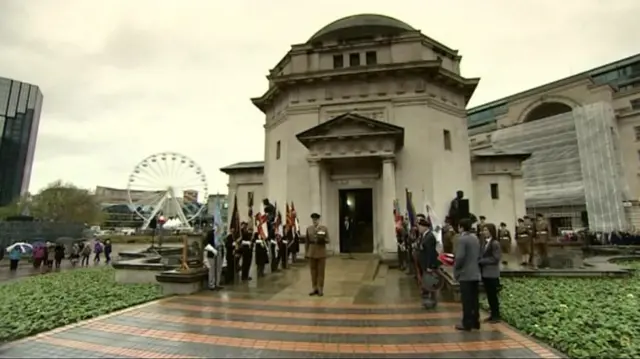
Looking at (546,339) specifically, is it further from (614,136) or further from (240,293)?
(614,136)

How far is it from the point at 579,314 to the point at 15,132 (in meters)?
96.4

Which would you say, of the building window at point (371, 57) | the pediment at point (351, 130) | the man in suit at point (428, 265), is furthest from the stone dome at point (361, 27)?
the man in suit at point (428, 265)

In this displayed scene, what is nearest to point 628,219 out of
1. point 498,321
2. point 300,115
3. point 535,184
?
point 535,184

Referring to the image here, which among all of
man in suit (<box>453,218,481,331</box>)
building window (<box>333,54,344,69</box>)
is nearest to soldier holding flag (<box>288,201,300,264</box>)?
man in suit (<box>453,218,481,331</box>)

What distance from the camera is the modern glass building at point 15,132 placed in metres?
Result: 71.8

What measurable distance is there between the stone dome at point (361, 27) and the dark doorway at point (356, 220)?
11240mm

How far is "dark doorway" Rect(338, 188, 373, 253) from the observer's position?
854 inches

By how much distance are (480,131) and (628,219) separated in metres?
23.4

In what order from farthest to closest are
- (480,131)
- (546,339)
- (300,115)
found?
1. (480,131)
2. (300,115)
3. (546,339)

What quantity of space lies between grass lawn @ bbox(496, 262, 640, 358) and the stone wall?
36.5 meters

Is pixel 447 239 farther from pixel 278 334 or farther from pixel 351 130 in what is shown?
pixel 278 334

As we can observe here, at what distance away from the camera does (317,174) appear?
20.2 meters

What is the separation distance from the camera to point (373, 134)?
19219 mm

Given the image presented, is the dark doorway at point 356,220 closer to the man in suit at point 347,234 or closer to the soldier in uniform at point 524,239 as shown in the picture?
the man in suit at point 347,234
